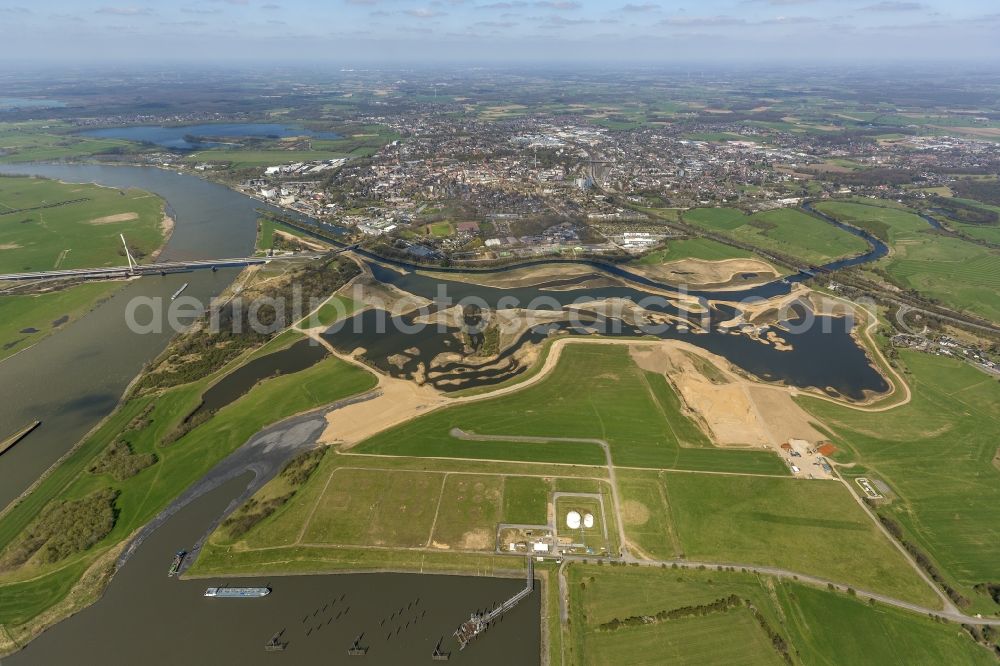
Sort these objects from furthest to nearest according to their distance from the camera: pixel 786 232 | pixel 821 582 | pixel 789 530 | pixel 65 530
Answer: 1. pixel 786 232
2. pixel 789 530
3. pixel 65 530
4. pixel 821 582

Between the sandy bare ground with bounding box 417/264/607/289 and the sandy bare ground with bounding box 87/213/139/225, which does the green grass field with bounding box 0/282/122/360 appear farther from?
the sandy bare ground with bounding box 417/264/607/289

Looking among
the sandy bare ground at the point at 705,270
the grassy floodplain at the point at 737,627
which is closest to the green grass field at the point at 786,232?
the sandy bare ground at the point at 705,270

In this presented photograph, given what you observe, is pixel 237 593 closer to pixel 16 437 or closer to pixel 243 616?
pixel 243 616

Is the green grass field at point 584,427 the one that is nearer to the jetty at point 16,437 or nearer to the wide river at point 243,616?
the wide river at point 243,616

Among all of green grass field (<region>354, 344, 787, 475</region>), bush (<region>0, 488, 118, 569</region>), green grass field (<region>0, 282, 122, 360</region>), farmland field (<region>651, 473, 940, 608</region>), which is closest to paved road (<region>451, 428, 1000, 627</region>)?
farmland field (<region>651, 473, 940, 608</region>)

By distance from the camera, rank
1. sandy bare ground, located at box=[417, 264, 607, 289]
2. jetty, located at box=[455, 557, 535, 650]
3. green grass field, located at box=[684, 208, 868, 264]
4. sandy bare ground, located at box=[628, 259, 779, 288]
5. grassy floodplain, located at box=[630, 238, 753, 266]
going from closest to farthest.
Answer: jetty, located at box=[455, 557, 535, 650]
sandy bare ground, located at box=[417, 264, 607, 289]
sandy bare ground, located at box=[628, 259, 779, 288]
grassy floodplain, located at box=[630, 238, 753, 266]
green grass field, located at box=[684, 208, 868, 264]

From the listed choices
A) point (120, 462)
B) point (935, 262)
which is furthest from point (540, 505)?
point (935, 262)

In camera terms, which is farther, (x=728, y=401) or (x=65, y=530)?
(x=728, y=401)
